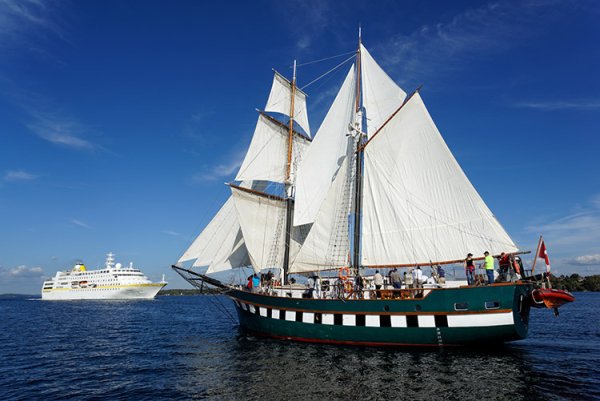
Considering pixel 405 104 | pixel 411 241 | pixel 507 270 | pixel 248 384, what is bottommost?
pixel 248 384

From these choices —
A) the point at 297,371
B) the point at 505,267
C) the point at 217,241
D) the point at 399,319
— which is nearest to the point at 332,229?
the point at 399,319

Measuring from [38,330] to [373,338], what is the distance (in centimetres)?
3051

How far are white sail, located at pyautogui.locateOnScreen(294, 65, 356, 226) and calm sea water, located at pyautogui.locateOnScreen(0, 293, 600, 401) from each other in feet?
33.4

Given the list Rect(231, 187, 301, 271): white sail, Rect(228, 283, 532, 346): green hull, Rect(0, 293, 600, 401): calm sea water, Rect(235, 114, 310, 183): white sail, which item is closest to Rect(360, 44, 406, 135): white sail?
Rect(231, 187, 301, 271): white sail

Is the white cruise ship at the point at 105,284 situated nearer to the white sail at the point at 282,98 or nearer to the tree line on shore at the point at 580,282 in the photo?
the white sail at the point at 282,98

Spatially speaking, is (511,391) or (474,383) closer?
(511,391)

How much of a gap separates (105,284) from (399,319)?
323 feet

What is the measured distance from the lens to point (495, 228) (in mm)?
20047

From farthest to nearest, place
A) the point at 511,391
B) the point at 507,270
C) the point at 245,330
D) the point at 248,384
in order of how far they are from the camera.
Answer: the point at 245,330 → the point at 507,270 → the point at 248,384 → the point at 511,391

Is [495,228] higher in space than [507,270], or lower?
higher

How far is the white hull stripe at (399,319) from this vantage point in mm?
17516

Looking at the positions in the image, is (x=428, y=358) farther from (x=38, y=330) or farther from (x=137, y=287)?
(x=137, y=287)

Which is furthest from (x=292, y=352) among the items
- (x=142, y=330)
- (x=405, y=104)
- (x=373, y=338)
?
(x=142, y=330)

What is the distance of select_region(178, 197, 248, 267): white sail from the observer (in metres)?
31.8
